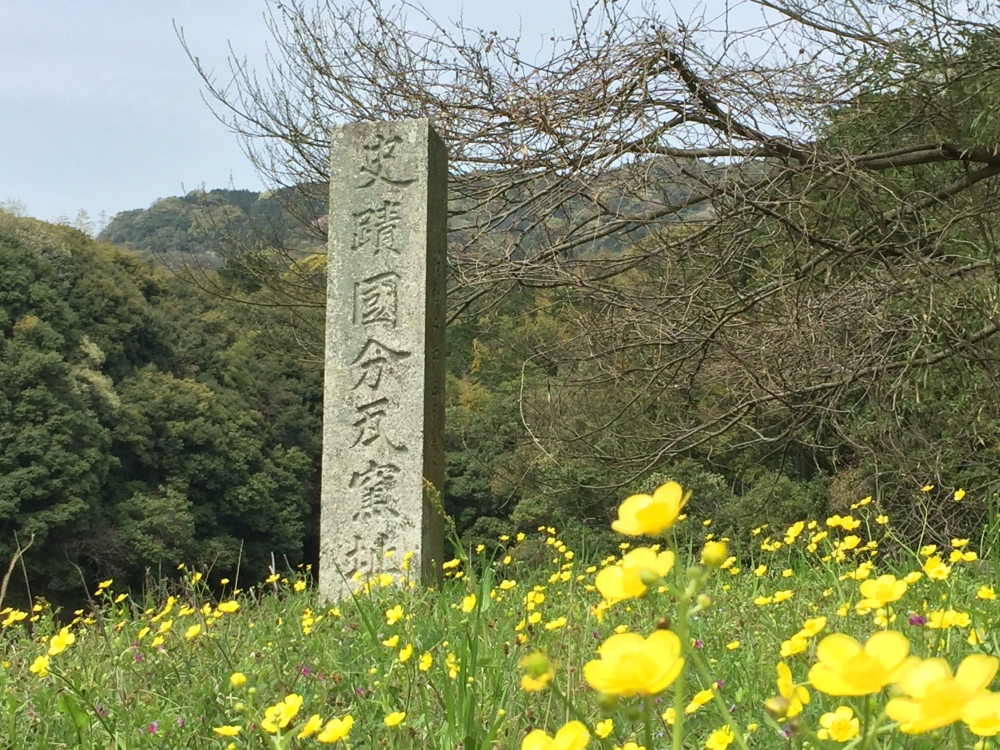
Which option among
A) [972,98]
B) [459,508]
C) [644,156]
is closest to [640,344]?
[644,156]

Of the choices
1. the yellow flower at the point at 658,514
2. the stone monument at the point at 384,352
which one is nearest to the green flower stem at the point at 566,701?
the yellow flower at the point at 658,514

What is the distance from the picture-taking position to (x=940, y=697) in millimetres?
338

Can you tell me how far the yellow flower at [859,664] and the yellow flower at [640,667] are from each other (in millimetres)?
69

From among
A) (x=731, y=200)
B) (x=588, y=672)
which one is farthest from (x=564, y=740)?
(x=731, y=200)

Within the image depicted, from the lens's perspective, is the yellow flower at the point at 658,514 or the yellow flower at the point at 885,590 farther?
the yellow flower at the point at 885,590

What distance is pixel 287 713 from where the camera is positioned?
817mm

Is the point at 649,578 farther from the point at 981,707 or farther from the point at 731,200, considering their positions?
the point at 731,200

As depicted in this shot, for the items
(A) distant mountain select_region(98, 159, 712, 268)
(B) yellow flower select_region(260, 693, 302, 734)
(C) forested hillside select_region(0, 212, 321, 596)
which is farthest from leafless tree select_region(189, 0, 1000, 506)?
(C) forested hillside select_region(0, 212, 321, 596)

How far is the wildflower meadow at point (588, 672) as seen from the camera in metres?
0.39

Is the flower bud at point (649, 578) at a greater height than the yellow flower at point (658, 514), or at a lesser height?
lesser

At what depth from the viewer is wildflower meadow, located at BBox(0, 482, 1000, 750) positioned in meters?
0.39

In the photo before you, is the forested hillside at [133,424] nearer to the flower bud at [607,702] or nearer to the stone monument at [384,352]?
the stone monument at [384,352]

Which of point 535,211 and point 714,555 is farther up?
point 535,211

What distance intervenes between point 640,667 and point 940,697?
0.40 ft
